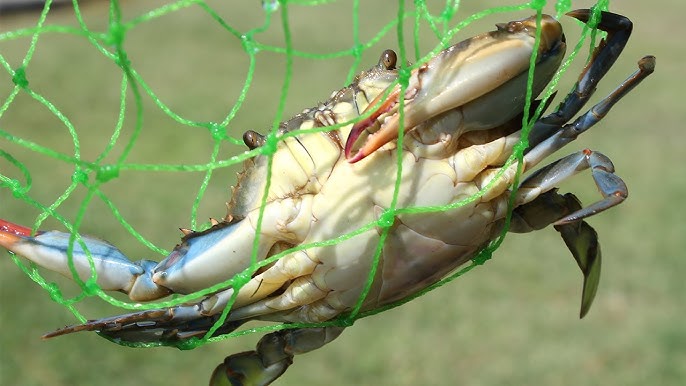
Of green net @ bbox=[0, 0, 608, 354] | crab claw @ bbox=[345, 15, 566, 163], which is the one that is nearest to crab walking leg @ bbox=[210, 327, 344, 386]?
crab claw @ bbox=[345, 15, 566, 163]

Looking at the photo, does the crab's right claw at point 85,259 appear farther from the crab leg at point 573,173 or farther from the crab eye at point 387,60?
the crab leg at point 573,173

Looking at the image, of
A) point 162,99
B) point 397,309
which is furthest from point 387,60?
point 162,99

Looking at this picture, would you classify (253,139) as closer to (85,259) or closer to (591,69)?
(85,259)

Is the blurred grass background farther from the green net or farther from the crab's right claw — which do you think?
the crab's right claw

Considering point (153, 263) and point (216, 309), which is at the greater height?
point (153, 263)

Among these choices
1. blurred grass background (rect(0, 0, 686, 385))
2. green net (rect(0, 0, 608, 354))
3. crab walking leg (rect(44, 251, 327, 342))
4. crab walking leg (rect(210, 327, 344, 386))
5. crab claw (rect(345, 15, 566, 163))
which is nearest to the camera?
crab claw (rect(345, 15, 566, 163))

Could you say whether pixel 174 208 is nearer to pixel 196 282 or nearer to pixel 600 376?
pixel 600 376

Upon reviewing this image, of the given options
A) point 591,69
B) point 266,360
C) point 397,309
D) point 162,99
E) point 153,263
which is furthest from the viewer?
point 162,99
